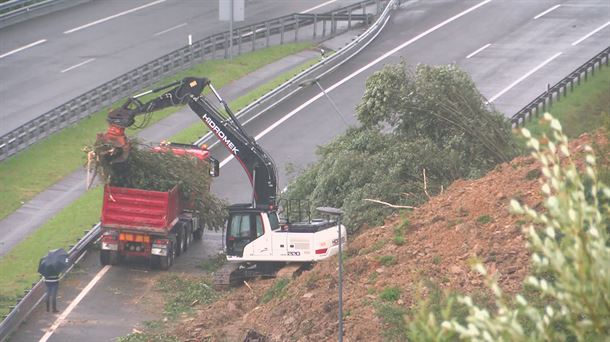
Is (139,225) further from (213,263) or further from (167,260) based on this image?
(213,263)

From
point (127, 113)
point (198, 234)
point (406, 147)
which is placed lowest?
point (198, 234)

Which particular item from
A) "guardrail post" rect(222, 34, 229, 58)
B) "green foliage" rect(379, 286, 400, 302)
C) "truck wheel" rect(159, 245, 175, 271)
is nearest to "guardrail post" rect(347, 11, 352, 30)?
"guardrail post" rect(222, 34, 229, 58)

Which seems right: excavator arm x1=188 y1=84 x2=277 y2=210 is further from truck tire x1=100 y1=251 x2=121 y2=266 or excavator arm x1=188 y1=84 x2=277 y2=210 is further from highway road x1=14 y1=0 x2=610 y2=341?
truck tire x1=100 y1=251 x2=121 y2=266

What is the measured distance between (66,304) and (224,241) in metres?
5.97

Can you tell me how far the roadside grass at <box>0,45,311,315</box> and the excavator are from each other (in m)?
→ 4.09

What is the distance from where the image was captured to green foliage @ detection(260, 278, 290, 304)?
91.3 feet

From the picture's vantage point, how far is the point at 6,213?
129ft

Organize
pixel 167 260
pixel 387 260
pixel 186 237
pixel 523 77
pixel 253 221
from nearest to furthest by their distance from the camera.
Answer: pixel 387 260 → pixel 253 221 → pixel 167 260 → pixel 186 237 → pixel 523 77

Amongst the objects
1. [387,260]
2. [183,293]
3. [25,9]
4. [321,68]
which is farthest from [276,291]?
[25,9]

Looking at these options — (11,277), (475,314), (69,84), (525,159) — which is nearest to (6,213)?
(11,277)

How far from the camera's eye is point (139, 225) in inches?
1270

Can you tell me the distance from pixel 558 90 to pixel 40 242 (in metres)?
21.2

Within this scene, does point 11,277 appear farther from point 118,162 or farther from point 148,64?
point 148,64

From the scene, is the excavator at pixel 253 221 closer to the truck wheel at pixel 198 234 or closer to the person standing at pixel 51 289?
the truck wheel at pixel 198 234
